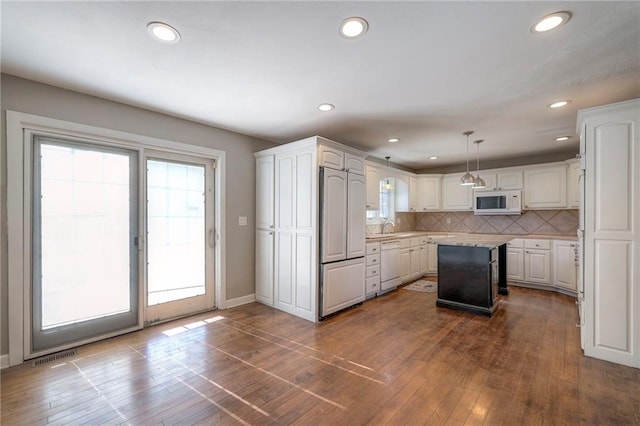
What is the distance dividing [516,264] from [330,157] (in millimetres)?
4166

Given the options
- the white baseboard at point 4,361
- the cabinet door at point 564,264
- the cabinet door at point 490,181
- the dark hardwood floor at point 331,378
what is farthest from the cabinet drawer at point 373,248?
the white baseboard at point 4,361

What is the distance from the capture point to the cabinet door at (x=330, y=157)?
11.8ft

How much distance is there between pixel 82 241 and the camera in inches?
113

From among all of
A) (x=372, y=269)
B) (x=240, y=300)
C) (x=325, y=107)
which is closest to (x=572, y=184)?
(x=372, y=269)

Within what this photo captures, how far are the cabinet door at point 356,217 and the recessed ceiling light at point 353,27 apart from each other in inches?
88.4

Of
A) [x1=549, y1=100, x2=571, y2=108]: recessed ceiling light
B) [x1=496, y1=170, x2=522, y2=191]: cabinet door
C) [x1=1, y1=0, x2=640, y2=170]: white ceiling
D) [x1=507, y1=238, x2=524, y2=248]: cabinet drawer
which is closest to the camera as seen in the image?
[x1=1, y1=0, x2=640, y2=170]: white ceiling

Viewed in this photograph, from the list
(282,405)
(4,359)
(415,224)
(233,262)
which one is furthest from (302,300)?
(415,224)

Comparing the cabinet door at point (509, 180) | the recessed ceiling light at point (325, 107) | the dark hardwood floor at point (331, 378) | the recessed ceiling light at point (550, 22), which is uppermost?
the recessed ceiling light at point (325, 107)

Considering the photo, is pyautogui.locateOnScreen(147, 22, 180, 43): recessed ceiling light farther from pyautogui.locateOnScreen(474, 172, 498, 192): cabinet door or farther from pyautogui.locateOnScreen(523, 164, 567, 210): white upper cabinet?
pyautogui.locateOnScreen(523, 164, 567, 210): white upper cabinet

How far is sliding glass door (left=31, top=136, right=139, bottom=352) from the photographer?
2648 millimetres

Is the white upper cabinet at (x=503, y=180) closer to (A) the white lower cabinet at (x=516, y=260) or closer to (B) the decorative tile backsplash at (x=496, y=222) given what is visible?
(B) the decorative tile backsplash at (x=496, y=222)

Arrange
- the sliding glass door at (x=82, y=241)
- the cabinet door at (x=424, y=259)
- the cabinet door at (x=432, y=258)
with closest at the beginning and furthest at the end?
the sliding glass door at (x=82, y=241) < the cabinet door at (x=424, y=259) < the cabinet door at (x=432, y=258)

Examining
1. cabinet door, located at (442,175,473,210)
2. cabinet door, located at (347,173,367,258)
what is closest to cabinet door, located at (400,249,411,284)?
cabinet door, located at (347,173,367,258)

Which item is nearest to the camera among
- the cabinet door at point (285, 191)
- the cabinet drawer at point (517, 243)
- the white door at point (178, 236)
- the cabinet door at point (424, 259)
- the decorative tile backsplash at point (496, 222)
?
the white door at point (178, 236)
